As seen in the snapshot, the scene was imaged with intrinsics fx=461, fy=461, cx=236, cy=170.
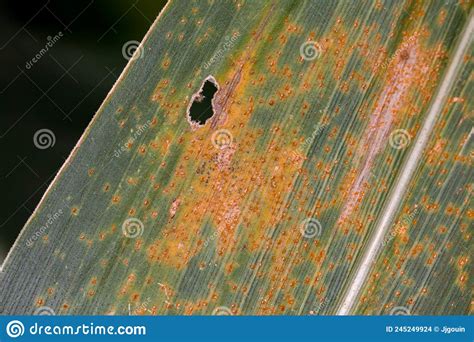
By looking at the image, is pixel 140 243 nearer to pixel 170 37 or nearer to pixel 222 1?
pixel 170 37

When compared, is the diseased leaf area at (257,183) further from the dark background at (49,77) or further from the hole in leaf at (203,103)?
the dark background at (49,77)

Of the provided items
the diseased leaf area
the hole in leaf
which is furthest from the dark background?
the hole in leaf

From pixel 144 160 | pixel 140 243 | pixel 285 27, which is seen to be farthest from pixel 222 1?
pixel 140 243

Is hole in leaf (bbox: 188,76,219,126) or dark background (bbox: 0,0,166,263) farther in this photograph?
dark background (bbox: 0,0,166,263)

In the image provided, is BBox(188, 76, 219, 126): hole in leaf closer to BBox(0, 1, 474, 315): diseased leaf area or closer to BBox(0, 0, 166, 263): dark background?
BBox(0, 1, 474, 315): diseased leaf area

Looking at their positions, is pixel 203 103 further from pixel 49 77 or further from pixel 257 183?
pixel 49 77

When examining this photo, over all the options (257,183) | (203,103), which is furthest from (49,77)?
(257,183)
